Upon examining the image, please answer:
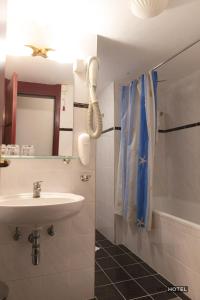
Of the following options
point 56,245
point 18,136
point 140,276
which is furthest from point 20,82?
point 140,276

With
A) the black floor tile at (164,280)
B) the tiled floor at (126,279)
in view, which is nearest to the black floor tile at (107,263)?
the tiled floor at (126,279)

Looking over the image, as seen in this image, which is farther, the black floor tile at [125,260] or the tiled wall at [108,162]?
the tiled wall at [108,162]

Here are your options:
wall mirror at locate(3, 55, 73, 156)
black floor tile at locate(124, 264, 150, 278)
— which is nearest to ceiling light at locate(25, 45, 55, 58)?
wall mirror at locate(3, 55, 73, 156)

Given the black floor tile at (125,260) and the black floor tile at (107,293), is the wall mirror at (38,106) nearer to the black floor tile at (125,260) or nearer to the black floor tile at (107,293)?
the black floor tile at (107,293)

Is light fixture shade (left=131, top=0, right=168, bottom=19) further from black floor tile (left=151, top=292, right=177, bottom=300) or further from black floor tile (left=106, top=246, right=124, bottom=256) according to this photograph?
black floor tile (left=106, top=246, right=124, bottom=256)

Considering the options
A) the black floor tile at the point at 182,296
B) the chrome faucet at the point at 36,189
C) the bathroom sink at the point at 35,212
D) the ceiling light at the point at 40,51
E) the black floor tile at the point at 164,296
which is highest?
the ceiling light at the point at 40,51

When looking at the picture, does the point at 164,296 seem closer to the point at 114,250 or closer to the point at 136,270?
the point at 136,270

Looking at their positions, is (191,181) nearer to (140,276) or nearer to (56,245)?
(140,276)

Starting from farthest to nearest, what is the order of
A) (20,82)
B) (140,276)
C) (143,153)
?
1. (143,153)
2. (140,276)
3. (20,82)

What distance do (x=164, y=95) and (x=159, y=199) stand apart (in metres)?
1.36

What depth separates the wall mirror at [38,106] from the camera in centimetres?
149

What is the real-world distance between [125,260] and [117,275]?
0.99 feet

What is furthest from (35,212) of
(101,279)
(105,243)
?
(105,243)

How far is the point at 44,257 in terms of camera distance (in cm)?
148
